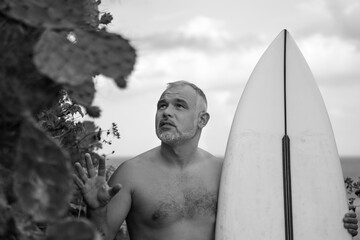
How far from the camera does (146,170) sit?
4230 mm

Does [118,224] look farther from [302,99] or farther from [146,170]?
[302,99]

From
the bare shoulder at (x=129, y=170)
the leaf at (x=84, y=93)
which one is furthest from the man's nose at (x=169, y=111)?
the leaf at (x=84, y=93)

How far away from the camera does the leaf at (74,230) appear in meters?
0.88

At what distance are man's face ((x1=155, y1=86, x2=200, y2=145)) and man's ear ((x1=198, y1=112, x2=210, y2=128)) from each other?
7 cm

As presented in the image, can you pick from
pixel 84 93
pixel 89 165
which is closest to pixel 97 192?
pixel 89 165

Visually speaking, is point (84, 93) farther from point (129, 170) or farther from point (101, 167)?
point (129, 170)

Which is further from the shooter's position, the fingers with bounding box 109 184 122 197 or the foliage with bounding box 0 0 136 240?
the fingers with bounding box 109 184 122 197

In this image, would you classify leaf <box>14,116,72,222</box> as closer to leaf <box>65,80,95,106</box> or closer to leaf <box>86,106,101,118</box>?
leaf <box>65,80,95,106</box>

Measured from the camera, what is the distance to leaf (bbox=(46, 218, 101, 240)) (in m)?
0.88

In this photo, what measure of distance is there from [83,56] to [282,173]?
384 centimetres

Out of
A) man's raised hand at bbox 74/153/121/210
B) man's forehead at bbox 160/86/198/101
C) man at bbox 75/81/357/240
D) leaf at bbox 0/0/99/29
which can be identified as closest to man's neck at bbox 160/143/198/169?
man at bbox 75/81/357/240

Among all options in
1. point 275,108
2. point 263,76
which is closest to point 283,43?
point 263,76

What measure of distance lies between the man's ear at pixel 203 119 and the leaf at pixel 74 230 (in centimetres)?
354

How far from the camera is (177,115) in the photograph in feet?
13.9
